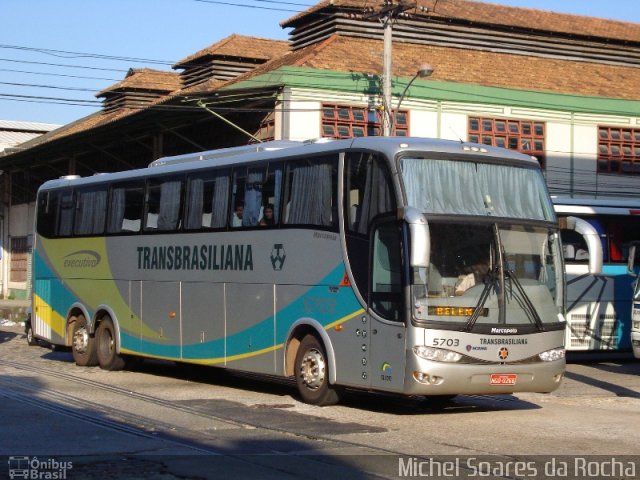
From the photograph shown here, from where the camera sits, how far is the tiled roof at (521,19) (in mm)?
41844

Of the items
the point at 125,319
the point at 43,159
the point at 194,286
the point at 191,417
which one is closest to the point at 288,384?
the point at 194,286

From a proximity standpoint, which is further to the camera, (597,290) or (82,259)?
(597,290)

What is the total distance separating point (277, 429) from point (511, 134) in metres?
28.7

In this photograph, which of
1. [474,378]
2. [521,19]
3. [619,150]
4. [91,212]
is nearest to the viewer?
[474,378]

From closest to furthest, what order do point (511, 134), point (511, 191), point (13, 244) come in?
→ 1. point (511, 191)
2. point (511, 134)
3. point (13, 244)

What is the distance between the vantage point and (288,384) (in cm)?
1848

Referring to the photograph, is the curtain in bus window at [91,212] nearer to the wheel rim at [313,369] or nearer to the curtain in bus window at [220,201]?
the curtain in bus window at [220,201]

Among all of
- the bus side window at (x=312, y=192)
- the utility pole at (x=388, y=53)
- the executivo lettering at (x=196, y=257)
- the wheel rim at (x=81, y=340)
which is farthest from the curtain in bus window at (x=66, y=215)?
the utility pole at (x=388, y=53)

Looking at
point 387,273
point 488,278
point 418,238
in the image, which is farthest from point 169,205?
point 418,238

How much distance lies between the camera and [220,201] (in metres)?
17.6

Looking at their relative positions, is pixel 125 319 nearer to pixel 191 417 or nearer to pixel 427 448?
pixel 191 417

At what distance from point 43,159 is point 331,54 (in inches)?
718

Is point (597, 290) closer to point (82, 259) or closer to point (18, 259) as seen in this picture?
point (82, 259)

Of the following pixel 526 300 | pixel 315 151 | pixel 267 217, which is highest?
pixel 315 151
